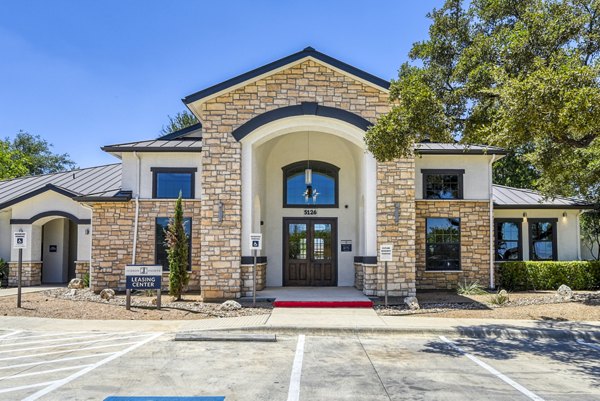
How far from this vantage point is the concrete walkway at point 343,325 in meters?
10.1

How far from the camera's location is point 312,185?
1734 centimetres

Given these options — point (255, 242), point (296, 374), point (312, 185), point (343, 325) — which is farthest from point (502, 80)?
point (312, 185)

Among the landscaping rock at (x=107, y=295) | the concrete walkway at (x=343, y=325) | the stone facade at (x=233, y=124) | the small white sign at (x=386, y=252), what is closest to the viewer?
the concrete walkway at (x=343, y=325)

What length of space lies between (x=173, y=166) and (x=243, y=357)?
9887 millimetres

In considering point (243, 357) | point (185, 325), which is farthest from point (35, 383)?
point (185, 325)

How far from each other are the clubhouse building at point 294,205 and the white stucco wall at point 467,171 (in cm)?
3

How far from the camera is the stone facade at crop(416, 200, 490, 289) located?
1647 centimetres

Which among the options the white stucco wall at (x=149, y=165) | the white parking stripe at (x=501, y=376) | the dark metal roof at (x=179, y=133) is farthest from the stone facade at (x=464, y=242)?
the dark metal roof at (x=179, y=133)

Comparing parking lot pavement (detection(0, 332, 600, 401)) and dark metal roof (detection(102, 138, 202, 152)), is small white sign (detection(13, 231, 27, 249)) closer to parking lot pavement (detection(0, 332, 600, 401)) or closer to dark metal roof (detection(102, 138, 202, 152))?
parking lot pavement (detection(0, 332, 600, 401))

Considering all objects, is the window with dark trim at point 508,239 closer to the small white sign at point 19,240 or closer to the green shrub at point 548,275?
the green shrub at point 548,275

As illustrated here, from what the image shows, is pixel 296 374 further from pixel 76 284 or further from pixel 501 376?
pixel 76 284

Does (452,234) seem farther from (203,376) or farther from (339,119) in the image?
(203,376)

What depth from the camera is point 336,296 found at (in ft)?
45.7

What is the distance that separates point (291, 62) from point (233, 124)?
92.7 inches
